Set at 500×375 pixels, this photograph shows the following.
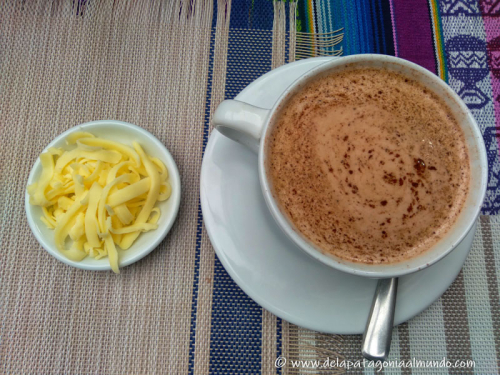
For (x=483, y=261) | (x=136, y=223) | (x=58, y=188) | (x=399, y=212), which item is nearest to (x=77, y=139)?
(x=58, y=188)

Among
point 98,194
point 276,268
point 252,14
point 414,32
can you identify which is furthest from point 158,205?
point 414,32

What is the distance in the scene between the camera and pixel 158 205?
35.6 inches

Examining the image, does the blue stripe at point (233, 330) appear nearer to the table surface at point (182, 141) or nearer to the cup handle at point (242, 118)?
the table surface at point (182, 141)

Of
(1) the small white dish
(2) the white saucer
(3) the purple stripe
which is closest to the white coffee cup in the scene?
(2) the white saucer

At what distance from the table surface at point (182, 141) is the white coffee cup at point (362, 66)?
0.34 metres

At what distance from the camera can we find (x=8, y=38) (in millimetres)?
1040

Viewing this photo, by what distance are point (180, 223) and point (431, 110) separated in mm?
657

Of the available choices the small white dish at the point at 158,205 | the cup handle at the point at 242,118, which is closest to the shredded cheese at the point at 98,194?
the small white dish at the point at 158,205

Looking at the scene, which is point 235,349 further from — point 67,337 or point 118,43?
point 118,43

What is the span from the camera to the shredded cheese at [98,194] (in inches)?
32.9

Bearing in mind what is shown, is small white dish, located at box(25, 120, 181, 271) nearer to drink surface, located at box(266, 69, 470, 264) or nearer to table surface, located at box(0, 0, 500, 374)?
table surface, located at box(0, 0, 500, 374)

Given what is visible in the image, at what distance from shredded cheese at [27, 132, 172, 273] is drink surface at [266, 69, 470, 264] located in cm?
36

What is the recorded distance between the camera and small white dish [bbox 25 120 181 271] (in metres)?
0.86

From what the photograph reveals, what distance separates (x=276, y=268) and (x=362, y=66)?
1.55 ft
